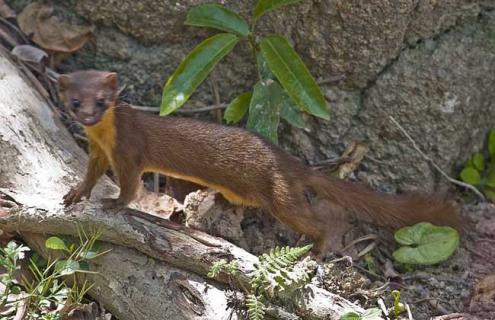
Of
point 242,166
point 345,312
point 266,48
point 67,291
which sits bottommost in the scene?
point 67,291

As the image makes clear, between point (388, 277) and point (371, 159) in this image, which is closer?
point (388, 277)

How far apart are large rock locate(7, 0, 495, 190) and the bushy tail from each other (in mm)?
417

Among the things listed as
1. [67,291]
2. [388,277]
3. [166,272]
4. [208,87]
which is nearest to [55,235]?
[67,291]

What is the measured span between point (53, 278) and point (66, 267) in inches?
4.8

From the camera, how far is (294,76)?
4.55m

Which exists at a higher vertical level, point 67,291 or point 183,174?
point 183,174

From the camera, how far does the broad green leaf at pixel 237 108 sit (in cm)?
485

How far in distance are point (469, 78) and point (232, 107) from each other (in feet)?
5.02

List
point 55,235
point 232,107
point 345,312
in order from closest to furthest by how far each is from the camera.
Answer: point 345,312 → point 55,235 → point 232,107

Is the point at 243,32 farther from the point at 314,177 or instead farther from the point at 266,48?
the point at 314,177

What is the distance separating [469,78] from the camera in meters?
4.93

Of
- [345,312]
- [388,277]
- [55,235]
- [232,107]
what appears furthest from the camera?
[232,107]

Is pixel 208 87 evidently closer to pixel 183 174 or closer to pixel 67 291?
pixel 183 174

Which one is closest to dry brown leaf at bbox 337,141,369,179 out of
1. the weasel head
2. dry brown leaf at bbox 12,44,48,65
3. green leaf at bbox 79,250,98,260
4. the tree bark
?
the tree bark
